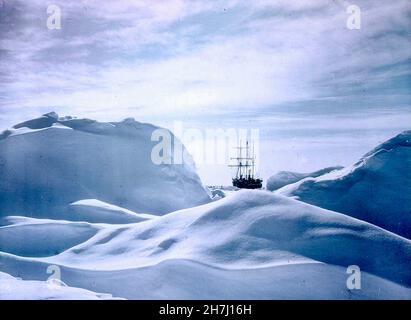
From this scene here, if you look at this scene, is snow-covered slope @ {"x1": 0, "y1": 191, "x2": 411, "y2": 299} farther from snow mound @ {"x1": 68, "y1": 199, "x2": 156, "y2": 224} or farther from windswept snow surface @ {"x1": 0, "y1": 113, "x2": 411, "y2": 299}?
snow mound @ {"x1": 68, "y1": 199, "x2": 156, "y2": 224}

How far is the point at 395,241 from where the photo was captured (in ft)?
15.1

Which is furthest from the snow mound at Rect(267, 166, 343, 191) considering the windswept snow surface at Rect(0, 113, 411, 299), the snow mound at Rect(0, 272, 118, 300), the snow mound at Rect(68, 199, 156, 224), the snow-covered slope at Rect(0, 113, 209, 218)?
the snow mound at Rect(0, 272, 118, 300)

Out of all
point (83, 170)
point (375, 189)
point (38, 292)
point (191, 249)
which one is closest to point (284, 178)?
point (375, 189)

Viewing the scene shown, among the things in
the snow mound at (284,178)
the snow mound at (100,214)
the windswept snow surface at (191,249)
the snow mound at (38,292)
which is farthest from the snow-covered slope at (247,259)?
the snow mound at (284,178)

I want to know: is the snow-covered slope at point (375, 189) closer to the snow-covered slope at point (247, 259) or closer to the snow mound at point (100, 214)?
the snow-covered slope at point (247, 259)

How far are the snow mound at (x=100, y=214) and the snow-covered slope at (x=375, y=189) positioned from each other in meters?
5.52

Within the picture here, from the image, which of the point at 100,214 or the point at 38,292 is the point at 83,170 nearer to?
the point at 100,214

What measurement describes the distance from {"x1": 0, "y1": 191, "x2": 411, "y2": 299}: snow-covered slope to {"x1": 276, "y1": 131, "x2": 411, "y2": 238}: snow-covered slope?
4993mm

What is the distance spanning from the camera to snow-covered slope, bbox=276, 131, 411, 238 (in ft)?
30.1

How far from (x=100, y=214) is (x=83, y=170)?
77.5 inches

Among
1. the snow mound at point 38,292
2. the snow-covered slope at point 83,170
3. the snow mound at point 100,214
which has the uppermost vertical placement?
the snow-covered slope at point 83,170

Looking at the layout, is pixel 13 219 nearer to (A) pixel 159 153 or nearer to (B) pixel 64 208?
(B) pixel 64 208

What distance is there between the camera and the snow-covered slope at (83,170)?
8438mm
